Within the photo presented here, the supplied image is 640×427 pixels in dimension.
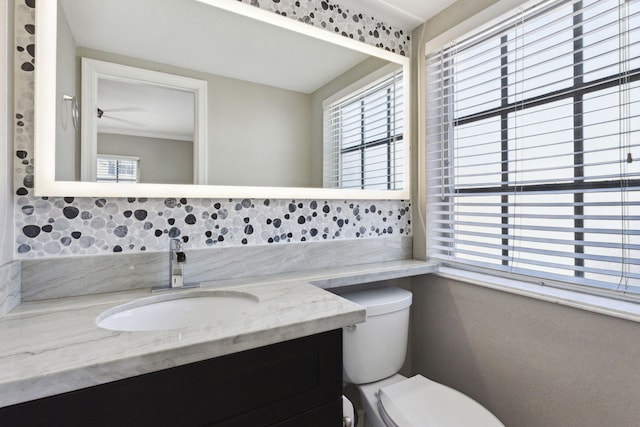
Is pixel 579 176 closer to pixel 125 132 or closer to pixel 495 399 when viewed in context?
pixel 495 399

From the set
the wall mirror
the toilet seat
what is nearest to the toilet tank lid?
the toilet seat

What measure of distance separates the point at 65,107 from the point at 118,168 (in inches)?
9.3

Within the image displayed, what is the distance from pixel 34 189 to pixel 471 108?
175cm

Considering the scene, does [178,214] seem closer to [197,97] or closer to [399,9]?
[197,97]

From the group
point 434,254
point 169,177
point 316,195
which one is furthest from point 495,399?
point 169,177

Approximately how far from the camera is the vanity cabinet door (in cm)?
57

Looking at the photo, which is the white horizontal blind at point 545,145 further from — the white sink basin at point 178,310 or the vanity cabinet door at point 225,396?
the white sink basin at point 178,310

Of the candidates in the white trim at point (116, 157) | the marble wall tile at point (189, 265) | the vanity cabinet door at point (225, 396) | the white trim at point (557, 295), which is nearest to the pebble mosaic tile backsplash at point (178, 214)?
the marble wall tile at point (189, 265)

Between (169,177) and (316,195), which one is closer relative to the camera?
(169,177)

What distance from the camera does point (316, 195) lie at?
1.47 m

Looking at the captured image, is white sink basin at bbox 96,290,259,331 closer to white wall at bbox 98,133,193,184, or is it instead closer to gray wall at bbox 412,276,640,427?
white wall at bbox 98,133,193,184

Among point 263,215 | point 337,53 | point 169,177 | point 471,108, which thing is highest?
point 337,53

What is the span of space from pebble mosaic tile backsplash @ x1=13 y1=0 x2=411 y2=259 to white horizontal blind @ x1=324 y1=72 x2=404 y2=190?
0.13 metres

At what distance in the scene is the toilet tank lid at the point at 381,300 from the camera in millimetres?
1333
